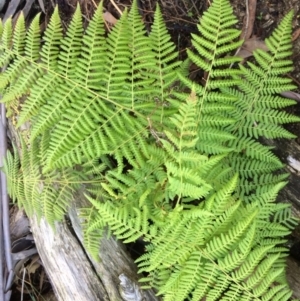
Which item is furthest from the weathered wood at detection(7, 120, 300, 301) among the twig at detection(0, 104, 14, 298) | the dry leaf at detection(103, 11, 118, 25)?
the dry leaf at detection(103, 11, 118, 25)

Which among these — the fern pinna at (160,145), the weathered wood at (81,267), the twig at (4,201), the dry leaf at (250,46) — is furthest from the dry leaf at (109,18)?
the weathered wood at (81,267)

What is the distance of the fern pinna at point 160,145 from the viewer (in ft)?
9.23

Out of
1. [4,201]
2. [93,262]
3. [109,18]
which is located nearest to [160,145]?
[93,262]

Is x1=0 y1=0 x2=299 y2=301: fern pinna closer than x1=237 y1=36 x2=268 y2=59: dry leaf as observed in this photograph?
Yes

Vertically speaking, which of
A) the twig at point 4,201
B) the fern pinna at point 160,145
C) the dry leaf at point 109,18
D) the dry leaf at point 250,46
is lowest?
the twig at point 4,201

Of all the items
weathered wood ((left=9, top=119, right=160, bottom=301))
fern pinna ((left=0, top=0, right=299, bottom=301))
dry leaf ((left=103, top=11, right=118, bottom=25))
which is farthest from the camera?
dry leaf ((left=103, top=11, right=118, bottom=25))

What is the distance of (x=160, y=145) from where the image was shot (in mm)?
3094

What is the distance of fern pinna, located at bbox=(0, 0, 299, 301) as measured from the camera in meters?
2.81

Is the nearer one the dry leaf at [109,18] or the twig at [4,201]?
the dry leaf at [109,18]

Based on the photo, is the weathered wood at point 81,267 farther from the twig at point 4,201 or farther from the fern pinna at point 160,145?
the twig at point 4,201

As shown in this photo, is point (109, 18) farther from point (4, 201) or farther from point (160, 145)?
point (4, 201)

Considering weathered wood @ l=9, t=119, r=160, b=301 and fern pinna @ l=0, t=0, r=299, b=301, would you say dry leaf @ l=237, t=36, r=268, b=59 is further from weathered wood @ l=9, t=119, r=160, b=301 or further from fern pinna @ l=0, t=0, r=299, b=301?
weathered wood @ l=9, t=119, r=160, b=301

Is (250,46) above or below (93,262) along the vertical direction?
above

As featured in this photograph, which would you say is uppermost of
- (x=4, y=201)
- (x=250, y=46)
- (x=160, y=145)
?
(x=250, y=46)
